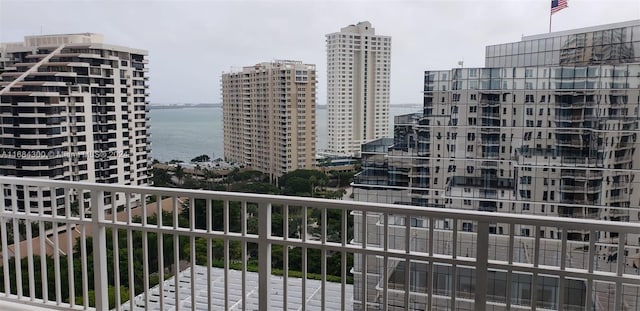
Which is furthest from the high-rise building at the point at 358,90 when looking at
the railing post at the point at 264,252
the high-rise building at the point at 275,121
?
the railing post at the point at 264,252

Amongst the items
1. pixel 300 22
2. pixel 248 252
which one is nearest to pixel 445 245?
pixel 248 252

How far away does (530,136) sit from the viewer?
3242mm

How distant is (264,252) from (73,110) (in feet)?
7.31

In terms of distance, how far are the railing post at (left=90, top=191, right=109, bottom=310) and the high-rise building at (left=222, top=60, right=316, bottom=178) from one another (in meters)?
1.31

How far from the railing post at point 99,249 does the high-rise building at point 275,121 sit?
51.5 inches

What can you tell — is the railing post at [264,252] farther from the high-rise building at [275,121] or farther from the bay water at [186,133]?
the bay water at [186,133]

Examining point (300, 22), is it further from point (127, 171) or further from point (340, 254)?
point (340, 254)

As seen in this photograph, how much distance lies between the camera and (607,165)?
3127mm

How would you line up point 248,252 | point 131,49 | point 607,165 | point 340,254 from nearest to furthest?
1. point 340,254
2. point 248,252
3. point 607,165
4. point 131,49

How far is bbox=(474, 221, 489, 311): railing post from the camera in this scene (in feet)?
6.47

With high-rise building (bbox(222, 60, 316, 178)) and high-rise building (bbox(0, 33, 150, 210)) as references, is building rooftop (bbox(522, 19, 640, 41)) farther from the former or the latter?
high-rise building (bbox(0, 33, 150, 210))

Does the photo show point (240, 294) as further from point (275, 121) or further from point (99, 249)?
point (275, 121)

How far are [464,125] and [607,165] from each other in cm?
88

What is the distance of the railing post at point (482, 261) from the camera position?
1.97 m
